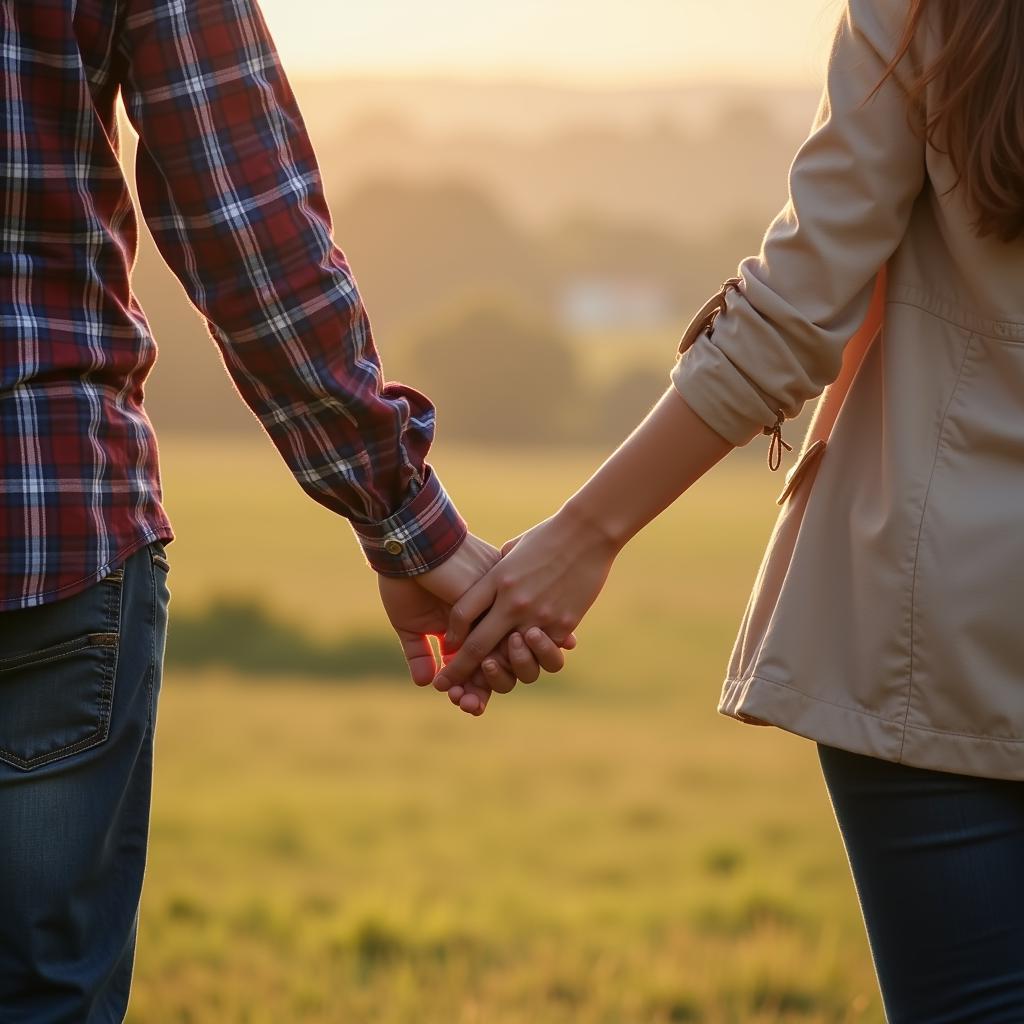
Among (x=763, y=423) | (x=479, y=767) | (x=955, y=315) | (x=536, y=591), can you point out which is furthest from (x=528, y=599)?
(x=479, y=767)

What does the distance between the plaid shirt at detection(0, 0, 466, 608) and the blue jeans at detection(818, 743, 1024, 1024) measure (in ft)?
2.35

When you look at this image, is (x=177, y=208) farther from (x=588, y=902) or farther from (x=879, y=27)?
(x=588, y=902)

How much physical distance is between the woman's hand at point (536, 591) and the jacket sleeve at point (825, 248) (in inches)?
13.8

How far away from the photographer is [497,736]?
40.5 ft

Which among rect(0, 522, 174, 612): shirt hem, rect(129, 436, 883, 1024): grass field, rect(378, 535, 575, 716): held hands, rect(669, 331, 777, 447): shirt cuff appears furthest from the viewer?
rect(129, 436, 883, 1024): grass field

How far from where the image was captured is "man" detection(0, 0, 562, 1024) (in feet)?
4.34

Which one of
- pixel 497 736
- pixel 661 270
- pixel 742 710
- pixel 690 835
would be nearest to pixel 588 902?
pixel 690 835

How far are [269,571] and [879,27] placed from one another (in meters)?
21.2

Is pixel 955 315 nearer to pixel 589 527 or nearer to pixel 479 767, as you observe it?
pixel 589 527

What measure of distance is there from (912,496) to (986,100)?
38 cm

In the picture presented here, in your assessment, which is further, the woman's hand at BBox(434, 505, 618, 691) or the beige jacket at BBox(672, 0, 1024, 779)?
the woman's hand at BBox(434, 505, 618, 691)

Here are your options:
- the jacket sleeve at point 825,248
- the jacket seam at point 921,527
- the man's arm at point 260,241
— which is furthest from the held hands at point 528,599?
the jacket seam at point 921,527

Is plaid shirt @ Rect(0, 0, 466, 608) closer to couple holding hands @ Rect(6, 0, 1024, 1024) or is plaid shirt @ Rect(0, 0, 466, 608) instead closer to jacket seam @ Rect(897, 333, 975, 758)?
couple holding hands @ Rect(6, 0, 1024, 1024)

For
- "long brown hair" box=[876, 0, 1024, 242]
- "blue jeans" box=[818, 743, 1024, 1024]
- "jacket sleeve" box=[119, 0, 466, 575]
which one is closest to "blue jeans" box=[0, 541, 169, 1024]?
"jacket sleeve" box=[119, 0, 466, 575]
